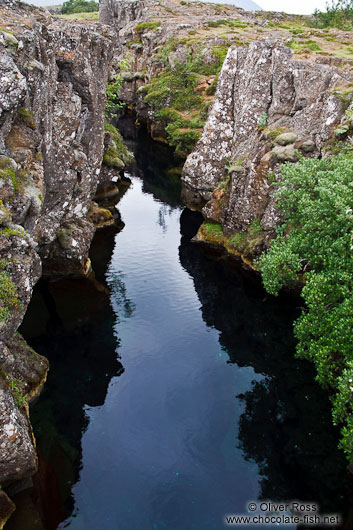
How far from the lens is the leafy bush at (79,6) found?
5856 inches

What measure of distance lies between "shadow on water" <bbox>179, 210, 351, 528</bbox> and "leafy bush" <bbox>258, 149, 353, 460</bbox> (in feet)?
4.46

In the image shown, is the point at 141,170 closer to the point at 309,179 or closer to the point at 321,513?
the point at 309,179

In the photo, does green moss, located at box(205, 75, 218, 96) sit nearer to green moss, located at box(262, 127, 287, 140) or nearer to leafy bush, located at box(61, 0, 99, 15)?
green moss, located at box(262, 127, 287, 140)

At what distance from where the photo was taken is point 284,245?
25938mm

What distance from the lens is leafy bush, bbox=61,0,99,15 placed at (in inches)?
5856

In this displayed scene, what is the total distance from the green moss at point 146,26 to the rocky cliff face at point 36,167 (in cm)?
6326

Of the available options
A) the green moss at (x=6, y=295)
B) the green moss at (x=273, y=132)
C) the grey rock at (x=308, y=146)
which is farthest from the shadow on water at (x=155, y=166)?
the green moss at (x=6, y=295)

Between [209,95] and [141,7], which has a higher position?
[141,7]

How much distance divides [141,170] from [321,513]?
51843mm

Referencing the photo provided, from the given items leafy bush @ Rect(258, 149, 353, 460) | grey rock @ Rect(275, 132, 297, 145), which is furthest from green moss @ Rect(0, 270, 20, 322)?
grey rock @ Rect(275, 132, 297, 145)

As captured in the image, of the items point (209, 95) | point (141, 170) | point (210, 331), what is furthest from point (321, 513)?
point (209, 95)

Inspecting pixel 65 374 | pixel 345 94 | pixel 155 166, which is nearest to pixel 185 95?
pixel 155 166

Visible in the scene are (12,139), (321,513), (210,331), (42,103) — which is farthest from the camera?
(210,331)

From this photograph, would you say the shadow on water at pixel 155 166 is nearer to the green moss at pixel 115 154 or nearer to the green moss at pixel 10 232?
the green moss at pixel 115 154
